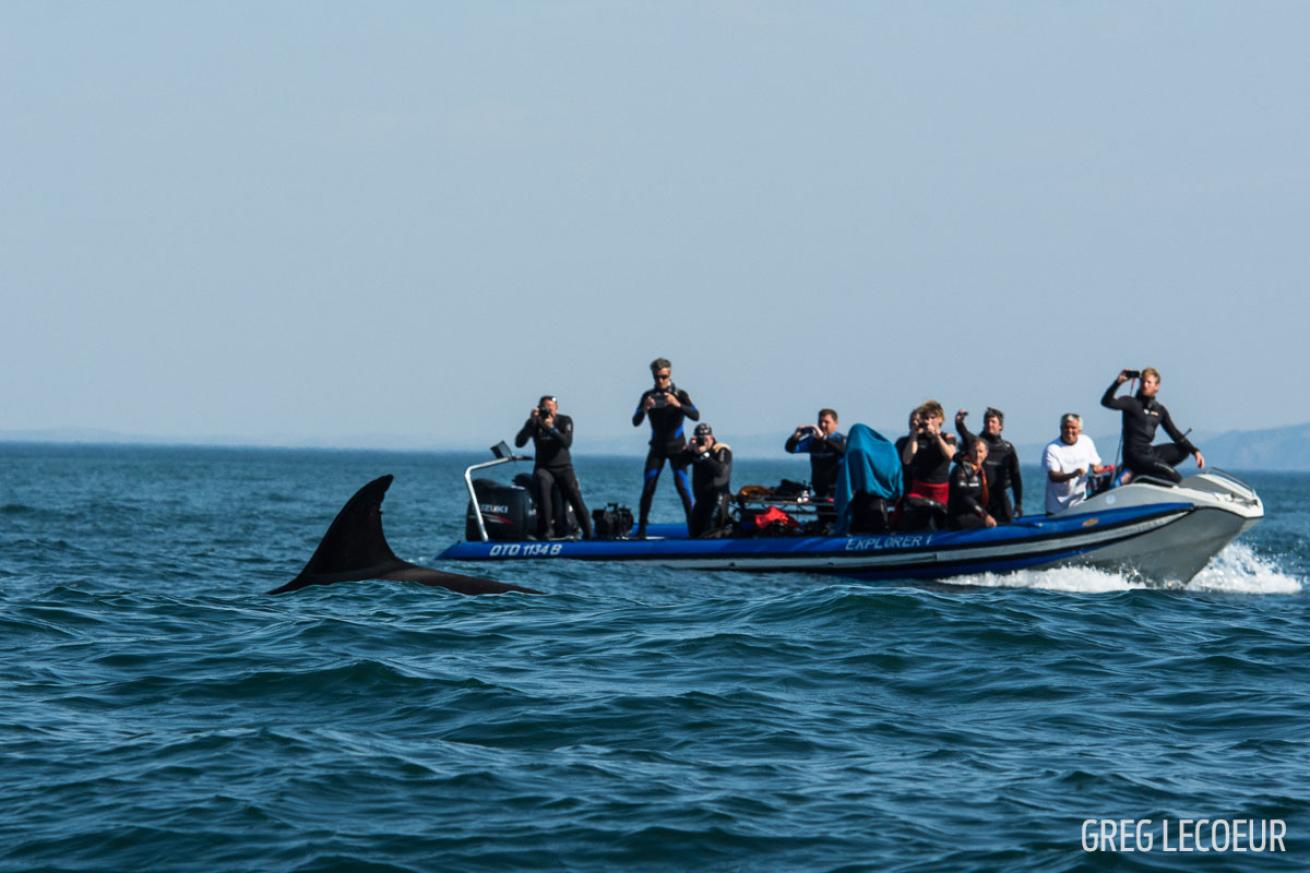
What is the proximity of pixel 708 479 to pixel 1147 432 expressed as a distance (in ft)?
17.3

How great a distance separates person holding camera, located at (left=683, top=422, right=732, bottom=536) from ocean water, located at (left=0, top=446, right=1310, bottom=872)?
111 inches

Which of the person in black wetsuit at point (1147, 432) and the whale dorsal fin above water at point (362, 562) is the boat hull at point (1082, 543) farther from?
the whale dorsal fin above water at point (362, 562)

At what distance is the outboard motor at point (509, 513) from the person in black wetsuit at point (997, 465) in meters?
5.64

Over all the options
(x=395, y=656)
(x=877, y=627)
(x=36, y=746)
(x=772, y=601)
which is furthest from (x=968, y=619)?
(x=36, y=746)

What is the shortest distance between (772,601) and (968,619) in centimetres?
199

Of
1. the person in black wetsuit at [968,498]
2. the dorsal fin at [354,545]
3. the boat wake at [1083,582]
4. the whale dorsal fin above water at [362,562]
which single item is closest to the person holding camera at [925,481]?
the person in black wetsuit at [968,498]

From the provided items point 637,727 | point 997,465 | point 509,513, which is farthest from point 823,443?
point 637,727

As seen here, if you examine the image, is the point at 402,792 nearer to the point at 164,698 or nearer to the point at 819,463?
the point at 164,698

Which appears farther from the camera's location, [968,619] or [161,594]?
[161,594]

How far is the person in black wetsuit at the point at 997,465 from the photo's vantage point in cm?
1741

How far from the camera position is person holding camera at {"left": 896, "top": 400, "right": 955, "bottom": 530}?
56.6ft

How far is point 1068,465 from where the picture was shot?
59.8ft

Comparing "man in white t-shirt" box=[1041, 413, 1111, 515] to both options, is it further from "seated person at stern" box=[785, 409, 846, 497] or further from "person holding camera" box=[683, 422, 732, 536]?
"person holding camera" box=[683, 422, 732, 536]

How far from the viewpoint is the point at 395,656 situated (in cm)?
1148
